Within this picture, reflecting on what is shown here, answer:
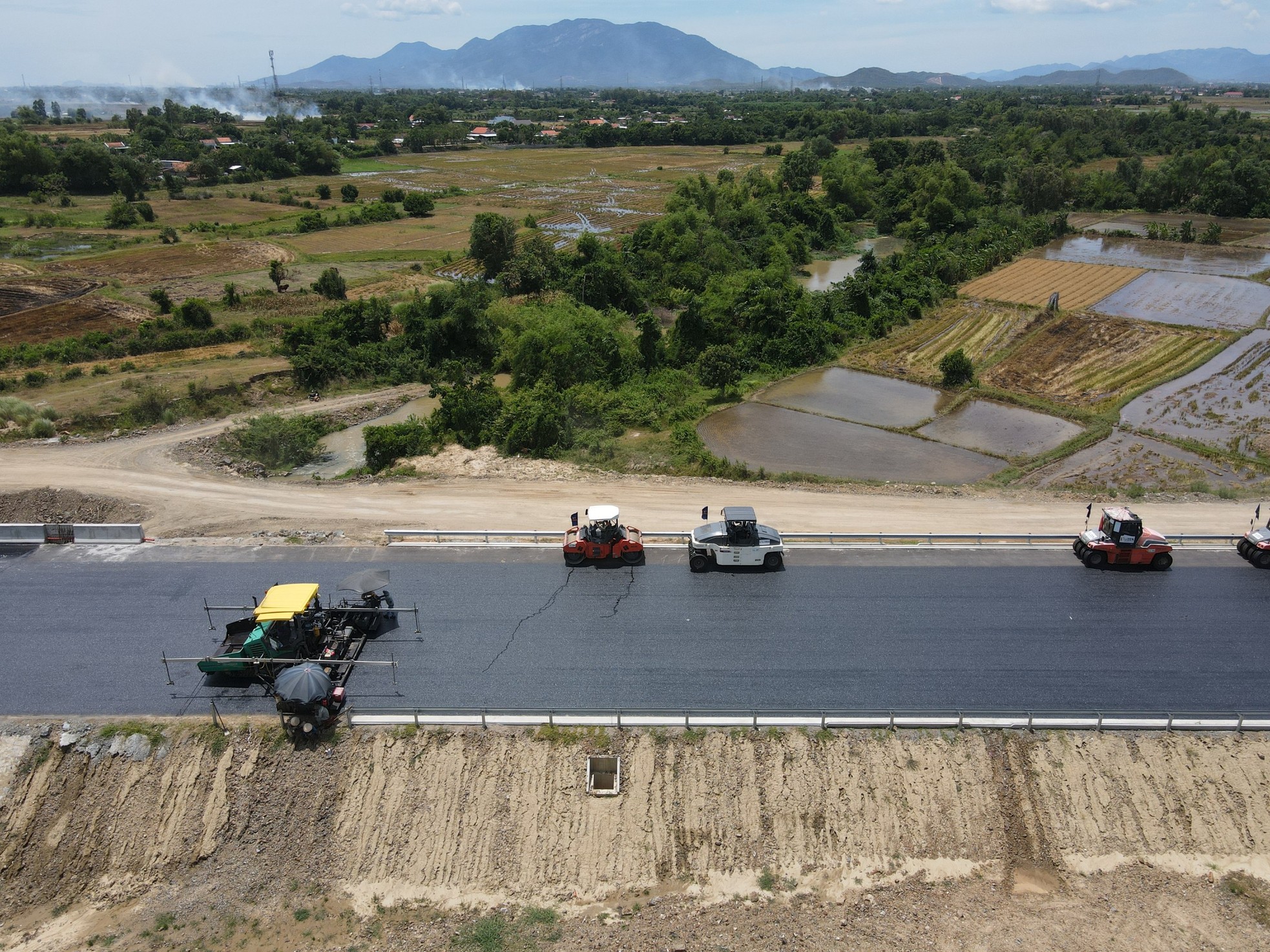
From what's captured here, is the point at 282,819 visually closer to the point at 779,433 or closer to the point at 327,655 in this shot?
the point at 327,655

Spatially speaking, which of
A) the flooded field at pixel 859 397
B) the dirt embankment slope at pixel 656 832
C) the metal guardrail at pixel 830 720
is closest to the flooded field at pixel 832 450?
the flooded field at pixel 859 397

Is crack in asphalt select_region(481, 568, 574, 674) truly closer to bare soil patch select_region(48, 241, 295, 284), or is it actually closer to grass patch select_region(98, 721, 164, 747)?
grass patch select_region(98, 721, 164, 747)

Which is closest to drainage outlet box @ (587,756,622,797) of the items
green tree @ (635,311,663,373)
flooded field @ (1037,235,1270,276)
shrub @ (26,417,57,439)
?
green tree @ (635,311,663,373)

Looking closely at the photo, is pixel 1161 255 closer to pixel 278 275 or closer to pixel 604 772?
pixel 278 275

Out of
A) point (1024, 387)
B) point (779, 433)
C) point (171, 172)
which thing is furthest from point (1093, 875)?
point (171, 172)

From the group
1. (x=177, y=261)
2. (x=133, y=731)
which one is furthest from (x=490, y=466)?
(x=177, y=261)
